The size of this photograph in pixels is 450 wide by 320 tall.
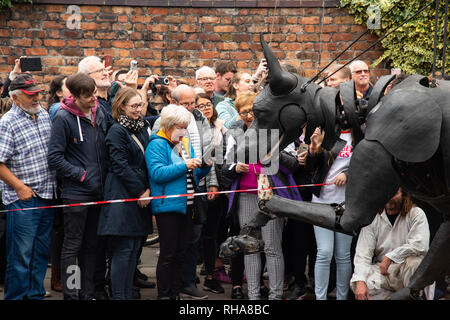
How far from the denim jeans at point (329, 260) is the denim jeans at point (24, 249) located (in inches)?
96.9

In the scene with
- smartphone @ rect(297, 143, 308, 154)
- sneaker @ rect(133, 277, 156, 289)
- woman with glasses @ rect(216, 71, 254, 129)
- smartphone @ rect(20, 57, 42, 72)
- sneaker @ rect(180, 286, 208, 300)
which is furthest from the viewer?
woman with glasses @ rect(216, 71, 254, 129)

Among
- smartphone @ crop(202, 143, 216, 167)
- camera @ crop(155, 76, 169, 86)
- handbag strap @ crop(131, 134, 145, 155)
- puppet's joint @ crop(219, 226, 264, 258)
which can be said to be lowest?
puppet's joint @ crop(219, 226, 264, 258)

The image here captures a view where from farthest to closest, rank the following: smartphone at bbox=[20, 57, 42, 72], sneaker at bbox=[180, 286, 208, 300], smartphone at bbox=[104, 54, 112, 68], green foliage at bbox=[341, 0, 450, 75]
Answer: green foliage at bbox=[341, 0, 450, 75] → smartphone at bbox=[104, 54, 112, 68] → smartphone at bbox=[20, 57, 42, 72] → sneaker at bbox=[180, 286, 208, 300]

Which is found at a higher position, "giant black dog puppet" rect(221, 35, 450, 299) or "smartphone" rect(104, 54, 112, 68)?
"smartphone" rect(104, 54, 112, 68)

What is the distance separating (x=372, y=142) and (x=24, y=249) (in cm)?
343

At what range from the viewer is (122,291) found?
5625 mm

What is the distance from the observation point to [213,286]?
256 inches

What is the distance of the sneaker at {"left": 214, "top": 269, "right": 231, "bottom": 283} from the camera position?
6852 mm

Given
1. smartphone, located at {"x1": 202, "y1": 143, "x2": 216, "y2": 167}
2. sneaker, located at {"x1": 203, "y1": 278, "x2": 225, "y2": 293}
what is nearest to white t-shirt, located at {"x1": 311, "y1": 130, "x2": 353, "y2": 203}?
smartphone, located at {"x1": 202, "y1": 143, "x2": 216, "y2": 167}

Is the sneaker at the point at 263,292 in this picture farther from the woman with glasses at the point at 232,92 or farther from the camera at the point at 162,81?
the camera at the point at 162,81

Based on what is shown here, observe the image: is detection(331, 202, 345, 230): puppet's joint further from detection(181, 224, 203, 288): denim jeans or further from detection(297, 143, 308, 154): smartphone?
detection(181, 224, 203, 288): denim jeans

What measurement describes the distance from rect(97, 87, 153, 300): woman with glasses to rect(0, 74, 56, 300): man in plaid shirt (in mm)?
547

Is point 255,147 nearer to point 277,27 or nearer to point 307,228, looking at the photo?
point 307,228

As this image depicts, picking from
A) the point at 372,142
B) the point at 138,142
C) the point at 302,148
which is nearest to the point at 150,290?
the point at 138,142
